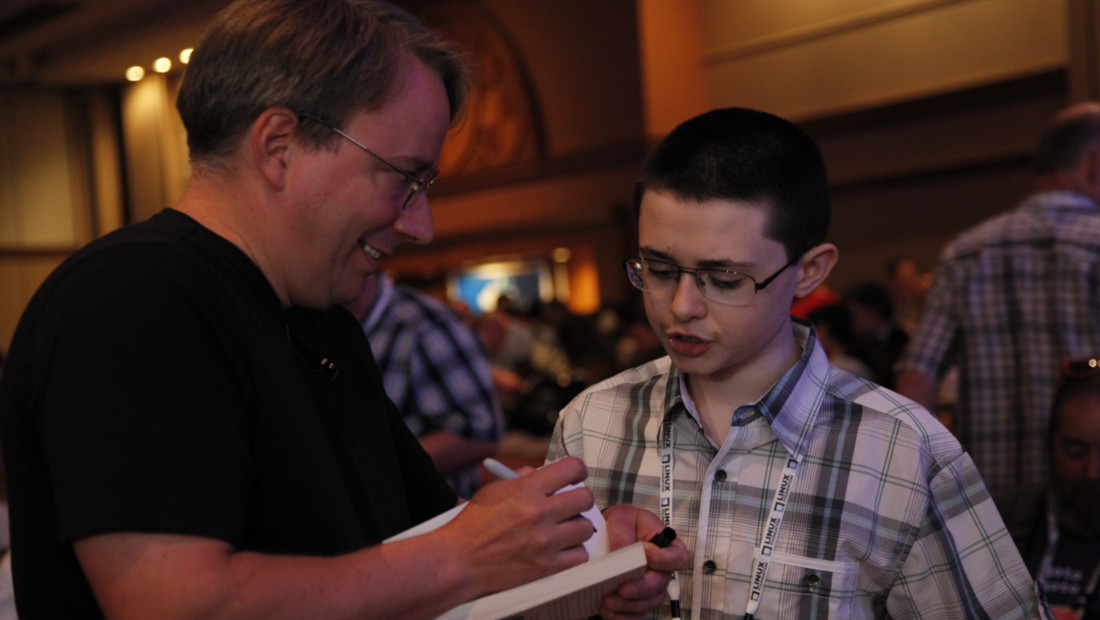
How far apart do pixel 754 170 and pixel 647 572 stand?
0.62 metres

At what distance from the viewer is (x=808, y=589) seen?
1441 mm

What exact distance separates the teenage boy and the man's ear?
592 millimetres

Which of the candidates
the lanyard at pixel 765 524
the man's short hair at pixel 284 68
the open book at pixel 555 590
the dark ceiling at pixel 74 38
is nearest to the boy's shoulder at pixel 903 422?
the lanyard at pixel 765 524

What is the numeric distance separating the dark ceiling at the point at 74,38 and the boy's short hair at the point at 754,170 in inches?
64.8

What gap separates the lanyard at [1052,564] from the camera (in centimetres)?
248

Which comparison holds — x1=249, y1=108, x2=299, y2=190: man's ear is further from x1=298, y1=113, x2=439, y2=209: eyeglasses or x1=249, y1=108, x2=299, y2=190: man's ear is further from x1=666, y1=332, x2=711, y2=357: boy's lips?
x1=666, y1=332, x2=711, y2=357: boy's lips

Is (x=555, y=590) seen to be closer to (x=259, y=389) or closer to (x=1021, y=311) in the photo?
(x=259, y=389)

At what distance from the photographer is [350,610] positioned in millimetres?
994

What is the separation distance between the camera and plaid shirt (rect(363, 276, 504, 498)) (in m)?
3.01

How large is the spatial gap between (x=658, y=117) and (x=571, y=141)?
1349 mm

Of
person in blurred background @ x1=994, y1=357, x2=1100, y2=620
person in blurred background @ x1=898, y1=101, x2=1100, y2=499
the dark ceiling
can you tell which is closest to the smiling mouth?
the dark ceiling

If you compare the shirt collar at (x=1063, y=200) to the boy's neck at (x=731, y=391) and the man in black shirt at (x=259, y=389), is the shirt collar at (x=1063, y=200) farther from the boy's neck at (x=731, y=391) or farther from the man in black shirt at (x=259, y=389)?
the man in black shirt at (x=259, y=389)

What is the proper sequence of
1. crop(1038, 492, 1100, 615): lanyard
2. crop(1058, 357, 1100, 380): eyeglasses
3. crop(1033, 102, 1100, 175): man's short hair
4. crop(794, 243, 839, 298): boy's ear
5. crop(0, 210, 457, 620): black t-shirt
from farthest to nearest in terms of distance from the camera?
crop(1033, 102, 1100, 175): man's short hair, crop(1058, 357, 1100, 380): eyeglasses, crop(1038, 492, 1100, 615): lanyard, crop(794, 243, 839, 298): boy's ear, crop(0, 210, 457, 620): black t-shirt

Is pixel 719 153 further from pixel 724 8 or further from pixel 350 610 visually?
pixel 724 8
